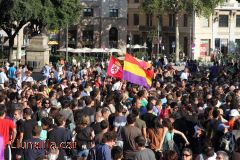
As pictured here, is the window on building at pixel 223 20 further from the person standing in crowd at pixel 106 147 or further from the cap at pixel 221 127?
the person standing in crowd at pixel 106 147

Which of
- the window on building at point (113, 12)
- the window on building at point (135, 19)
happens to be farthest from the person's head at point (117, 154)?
the window on building at point (135, 19)

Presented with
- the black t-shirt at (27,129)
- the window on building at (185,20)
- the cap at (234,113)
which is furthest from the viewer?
the window on building at (185,20)

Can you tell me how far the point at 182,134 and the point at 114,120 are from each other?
1.52m

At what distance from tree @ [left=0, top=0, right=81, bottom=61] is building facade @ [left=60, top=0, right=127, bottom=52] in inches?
871

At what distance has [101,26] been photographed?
3127 inches

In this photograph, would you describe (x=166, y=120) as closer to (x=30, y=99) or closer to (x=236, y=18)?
(x=30, y=99)

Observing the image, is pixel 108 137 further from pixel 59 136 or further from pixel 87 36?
pixel 87 36

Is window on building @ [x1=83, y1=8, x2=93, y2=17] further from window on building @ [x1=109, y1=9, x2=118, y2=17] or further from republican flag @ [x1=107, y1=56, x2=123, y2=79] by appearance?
republican flag @ [x1=107, y1=56, x2=123, y2=79]

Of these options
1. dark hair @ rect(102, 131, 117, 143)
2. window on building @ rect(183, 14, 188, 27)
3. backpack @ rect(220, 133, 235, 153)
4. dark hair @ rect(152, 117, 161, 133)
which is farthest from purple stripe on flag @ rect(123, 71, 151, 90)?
window on building @ rect(183, 14, 188, 27)

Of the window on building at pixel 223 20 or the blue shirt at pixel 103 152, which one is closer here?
the blue shirt at pixel 103 152

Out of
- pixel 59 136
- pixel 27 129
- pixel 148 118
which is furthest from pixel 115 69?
pixel 59 136

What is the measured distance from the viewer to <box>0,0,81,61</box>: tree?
166 feet

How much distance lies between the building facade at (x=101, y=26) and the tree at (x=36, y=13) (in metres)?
22.1

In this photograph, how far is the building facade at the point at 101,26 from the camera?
79500 millimetres
